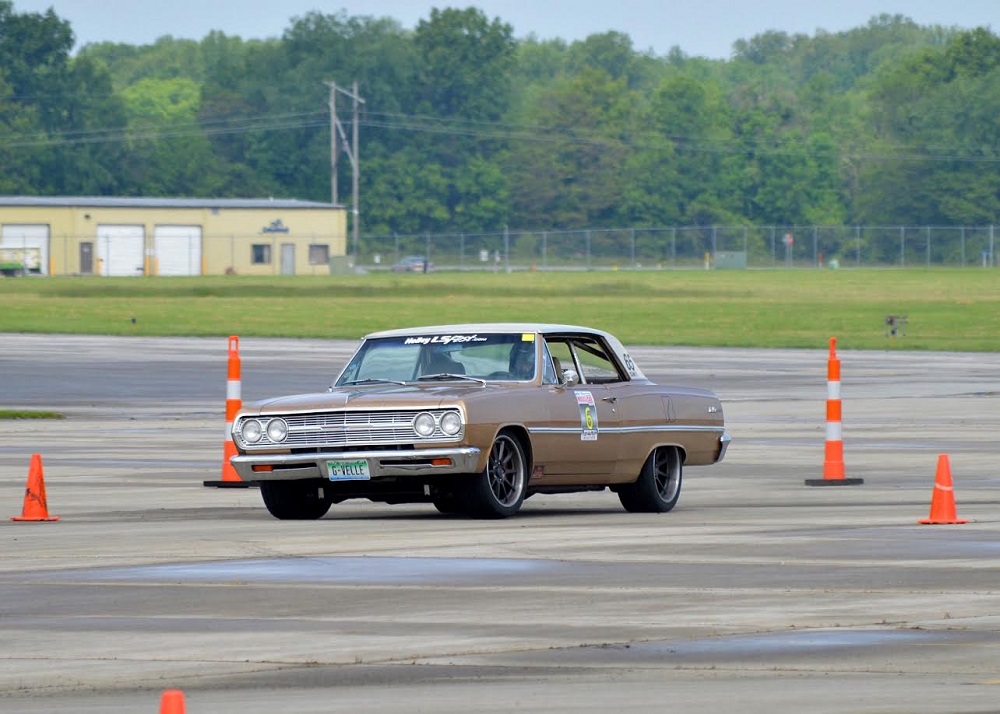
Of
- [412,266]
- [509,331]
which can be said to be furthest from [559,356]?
[412,266]

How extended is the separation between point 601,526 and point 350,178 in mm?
147510

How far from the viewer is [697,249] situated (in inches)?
5448

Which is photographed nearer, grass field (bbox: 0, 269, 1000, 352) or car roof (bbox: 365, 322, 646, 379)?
car roof (bbox: 365, 322, 646, 379)

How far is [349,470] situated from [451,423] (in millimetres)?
784

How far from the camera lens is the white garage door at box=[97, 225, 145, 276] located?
122875 millimetres

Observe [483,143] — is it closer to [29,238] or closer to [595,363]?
[29,238]

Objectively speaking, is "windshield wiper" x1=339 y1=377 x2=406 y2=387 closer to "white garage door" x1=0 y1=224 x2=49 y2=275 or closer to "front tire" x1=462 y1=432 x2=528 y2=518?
"front tire" x1=462 y1=432 x2=528 y2=518

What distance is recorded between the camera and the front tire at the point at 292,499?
15.2m

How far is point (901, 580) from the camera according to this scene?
37.0 ft

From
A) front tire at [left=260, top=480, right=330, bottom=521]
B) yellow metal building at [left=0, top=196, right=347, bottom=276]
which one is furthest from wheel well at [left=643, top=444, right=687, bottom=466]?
yellow metal building at [left=0, top=196, right=347, bottom=276]

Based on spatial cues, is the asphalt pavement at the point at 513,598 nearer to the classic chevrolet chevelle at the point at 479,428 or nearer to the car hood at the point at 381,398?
the classic chevrolet chevelle at the point at 479,428

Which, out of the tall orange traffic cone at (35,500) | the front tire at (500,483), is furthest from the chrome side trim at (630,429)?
the tall orange traffic cone at (35,500)

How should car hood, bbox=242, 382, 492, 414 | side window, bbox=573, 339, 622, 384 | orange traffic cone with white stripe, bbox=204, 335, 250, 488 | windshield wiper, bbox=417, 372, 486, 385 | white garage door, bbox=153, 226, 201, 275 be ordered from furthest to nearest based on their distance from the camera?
white garage door, bbox=153, 226, 201, 275 → orange traffic cone with white stripe, bbox=204, 335, 250, 488 → side window, bbox=573, 339, 622, 384 → windshield wiper, bbox=417, 372, 486, 385 → car hood, bbox=242, 382, 492, 414

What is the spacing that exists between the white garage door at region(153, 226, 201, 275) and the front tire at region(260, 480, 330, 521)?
110327 millimetres
